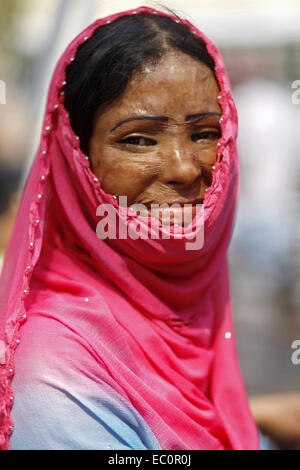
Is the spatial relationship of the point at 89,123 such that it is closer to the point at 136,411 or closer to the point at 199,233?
the point at 199,233

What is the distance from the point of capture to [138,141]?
1902 mm

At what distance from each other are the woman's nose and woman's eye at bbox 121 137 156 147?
0.08 m

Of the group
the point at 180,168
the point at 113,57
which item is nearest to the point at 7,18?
the point at 113,57

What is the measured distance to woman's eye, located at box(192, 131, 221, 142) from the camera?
196 cm

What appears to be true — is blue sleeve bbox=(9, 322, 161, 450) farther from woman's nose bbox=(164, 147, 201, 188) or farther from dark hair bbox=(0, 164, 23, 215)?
dark hair bbox=(0, 164, 23, 215)

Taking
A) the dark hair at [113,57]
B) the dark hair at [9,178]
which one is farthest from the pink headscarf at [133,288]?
the dark hair at [9,178]

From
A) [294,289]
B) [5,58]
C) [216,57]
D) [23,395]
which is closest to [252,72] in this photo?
[5,58]

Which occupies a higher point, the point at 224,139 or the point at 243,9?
the point at 243,9

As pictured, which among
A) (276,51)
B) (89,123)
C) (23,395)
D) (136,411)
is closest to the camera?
(23,395)

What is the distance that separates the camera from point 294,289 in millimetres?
8062

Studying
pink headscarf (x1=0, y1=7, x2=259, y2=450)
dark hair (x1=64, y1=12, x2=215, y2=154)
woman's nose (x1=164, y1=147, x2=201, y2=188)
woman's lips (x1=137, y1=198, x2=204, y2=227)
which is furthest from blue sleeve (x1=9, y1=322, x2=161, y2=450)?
dark hair (x1=64, y1=12, x2=215, y2=154)

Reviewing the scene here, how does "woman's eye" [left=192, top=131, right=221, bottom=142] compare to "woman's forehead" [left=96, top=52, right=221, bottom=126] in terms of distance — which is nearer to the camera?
"woman's forehead" [left=96, top=52, right=221, bottom=126]

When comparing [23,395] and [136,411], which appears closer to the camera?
[23,395]

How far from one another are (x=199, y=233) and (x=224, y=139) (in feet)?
1.12
